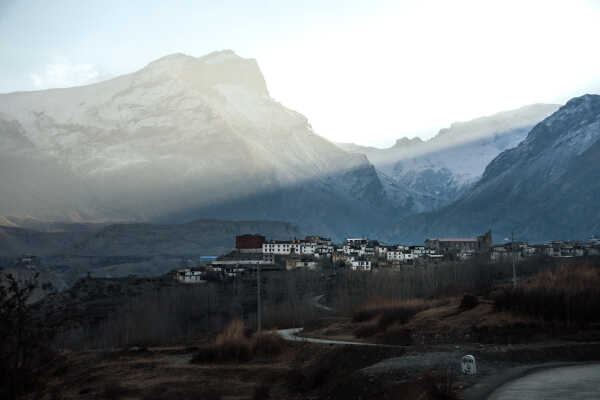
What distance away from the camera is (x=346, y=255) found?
5241 inches

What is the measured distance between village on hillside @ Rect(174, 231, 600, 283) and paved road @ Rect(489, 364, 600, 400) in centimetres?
9199

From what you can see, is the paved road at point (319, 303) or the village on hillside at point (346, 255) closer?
the paved road at point (319, 303)

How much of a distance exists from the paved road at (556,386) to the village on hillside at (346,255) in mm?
91989

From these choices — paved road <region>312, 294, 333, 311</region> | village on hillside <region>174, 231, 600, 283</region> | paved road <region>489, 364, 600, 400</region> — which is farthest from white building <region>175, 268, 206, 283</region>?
paved road <region>489, 364, 600, 400</region>

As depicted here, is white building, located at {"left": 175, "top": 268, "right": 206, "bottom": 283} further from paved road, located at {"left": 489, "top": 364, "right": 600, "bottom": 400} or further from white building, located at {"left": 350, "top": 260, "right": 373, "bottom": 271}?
paved road, located at {"left": 489, "top": 364, "right": 600, "bottom": 400}

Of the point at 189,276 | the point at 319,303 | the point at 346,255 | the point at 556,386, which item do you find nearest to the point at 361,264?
the point at 346,255

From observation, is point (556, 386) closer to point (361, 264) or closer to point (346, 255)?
point (361, 264)

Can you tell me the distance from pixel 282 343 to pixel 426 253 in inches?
4108

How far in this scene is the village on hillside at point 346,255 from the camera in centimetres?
11508

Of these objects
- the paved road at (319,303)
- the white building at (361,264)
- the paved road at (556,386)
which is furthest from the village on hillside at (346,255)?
the paved road at (556,386)

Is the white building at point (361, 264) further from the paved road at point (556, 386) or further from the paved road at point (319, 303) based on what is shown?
the paved road at point (556, 386)

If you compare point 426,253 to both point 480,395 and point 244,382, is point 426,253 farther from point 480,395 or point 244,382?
point 480,395

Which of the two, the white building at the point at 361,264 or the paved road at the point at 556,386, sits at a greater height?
the paved road at the point at 556,386

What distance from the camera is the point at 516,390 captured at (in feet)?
50.1
